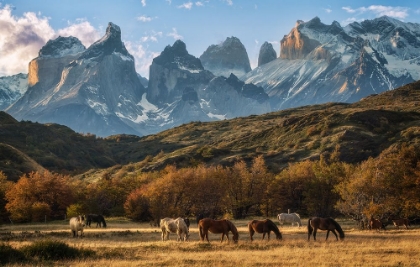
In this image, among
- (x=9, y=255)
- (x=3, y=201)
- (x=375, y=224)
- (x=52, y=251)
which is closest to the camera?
(x=9, y=255)

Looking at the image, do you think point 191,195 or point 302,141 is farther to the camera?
point 302,141

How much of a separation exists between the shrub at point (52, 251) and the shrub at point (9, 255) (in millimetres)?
566

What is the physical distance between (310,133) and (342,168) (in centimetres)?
7302

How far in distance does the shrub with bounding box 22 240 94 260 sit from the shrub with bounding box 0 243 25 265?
0.57 metres

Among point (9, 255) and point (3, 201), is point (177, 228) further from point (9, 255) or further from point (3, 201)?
point (3, 201)

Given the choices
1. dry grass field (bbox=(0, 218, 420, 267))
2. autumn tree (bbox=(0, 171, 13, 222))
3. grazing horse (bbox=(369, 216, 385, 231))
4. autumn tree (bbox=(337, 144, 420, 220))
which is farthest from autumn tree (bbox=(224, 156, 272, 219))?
dry grass field (bbox=(0, 218, 420, 267))

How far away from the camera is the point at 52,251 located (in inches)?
952

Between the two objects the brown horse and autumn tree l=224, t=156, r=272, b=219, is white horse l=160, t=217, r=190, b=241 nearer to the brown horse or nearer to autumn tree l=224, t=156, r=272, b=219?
the brown horse

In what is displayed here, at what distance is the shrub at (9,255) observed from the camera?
22.0m

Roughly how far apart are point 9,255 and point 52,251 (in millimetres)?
2305

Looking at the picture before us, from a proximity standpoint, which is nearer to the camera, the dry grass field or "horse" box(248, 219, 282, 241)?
the dry grass field

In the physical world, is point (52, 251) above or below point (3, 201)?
below

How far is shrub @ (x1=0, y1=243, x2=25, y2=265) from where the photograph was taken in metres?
22.0

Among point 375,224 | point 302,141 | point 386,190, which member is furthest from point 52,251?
point 302,141
